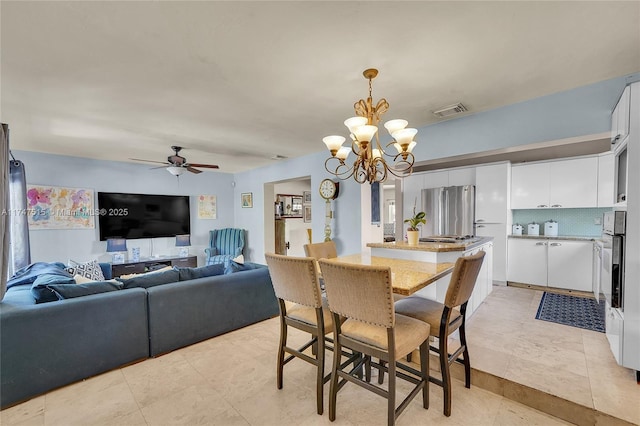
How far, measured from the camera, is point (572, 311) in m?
3.20

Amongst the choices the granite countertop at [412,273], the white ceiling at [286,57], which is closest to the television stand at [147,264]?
the white ceiling at [286,57]

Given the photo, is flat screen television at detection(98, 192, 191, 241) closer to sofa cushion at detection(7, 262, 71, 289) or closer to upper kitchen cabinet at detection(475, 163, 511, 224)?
sofa cushion at detection(7, 262, 71, 289)

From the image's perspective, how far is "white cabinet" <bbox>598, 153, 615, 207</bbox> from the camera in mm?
3783

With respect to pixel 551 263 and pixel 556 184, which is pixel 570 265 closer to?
pixel 551 263

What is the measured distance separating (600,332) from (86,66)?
485 centimetres

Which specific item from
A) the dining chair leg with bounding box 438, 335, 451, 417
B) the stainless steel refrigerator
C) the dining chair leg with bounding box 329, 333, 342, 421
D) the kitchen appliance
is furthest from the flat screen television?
the kitchen appliance

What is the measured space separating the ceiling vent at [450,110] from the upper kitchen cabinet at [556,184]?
2.19 metres

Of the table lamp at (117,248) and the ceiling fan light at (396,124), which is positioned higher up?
the ceiling fan light at (396,124)

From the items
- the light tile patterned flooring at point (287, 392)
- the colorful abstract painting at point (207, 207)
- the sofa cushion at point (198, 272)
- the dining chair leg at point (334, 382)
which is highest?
the colorful abstract painting at point (207, 207)

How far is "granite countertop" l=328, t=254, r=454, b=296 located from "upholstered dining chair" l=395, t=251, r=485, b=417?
0.18m

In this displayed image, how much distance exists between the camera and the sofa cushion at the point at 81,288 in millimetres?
2182

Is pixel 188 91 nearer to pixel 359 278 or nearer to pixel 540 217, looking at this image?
pixel 359 278

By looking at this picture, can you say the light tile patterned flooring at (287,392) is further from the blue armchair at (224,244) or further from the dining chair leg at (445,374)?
the blue armchair at (224,244)

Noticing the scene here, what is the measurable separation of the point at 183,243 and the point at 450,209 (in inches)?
210
